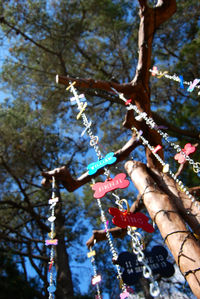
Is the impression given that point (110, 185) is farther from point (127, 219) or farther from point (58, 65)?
point (58, 65)

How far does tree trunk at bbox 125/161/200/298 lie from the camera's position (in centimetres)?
139

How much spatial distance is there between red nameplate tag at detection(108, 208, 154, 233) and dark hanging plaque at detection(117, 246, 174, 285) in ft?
0.76

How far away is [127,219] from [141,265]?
38cm

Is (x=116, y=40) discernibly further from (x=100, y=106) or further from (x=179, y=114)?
(x=179, y=114)

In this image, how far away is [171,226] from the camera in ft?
5.47

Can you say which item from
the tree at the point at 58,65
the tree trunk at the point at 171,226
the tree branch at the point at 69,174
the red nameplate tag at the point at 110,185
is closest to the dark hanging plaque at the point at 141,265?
the tree trunk at the point at 171,226

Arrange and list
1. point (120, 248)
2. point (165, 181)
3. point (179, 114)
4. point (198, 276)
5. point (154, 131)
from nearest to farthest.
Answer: point (198, 276) → point (165, 181) → point (154, 131) → point (179, 114) → point (120, 248)

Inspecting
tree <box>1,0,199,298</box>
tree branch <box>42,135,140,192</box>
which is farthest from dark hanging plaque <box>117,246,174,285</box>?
tree <box>1,0,199,298</box>

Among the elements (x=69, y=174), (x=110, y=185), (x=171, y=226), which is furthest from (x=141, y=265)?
(x=69, y=174)

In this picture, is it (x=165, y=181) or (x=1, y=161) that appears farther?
(x=1, y=161)

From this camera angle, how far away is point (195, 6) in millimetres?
5207

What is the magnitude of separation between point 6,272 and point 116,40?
5.70m

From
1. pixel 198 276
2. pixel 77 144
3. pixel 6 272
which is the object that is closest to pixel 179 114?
pixel 77 144

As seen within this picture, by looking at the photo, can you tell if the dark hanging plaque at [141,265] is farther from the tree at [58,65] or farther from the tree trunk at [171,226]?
the tree at [58,65]
